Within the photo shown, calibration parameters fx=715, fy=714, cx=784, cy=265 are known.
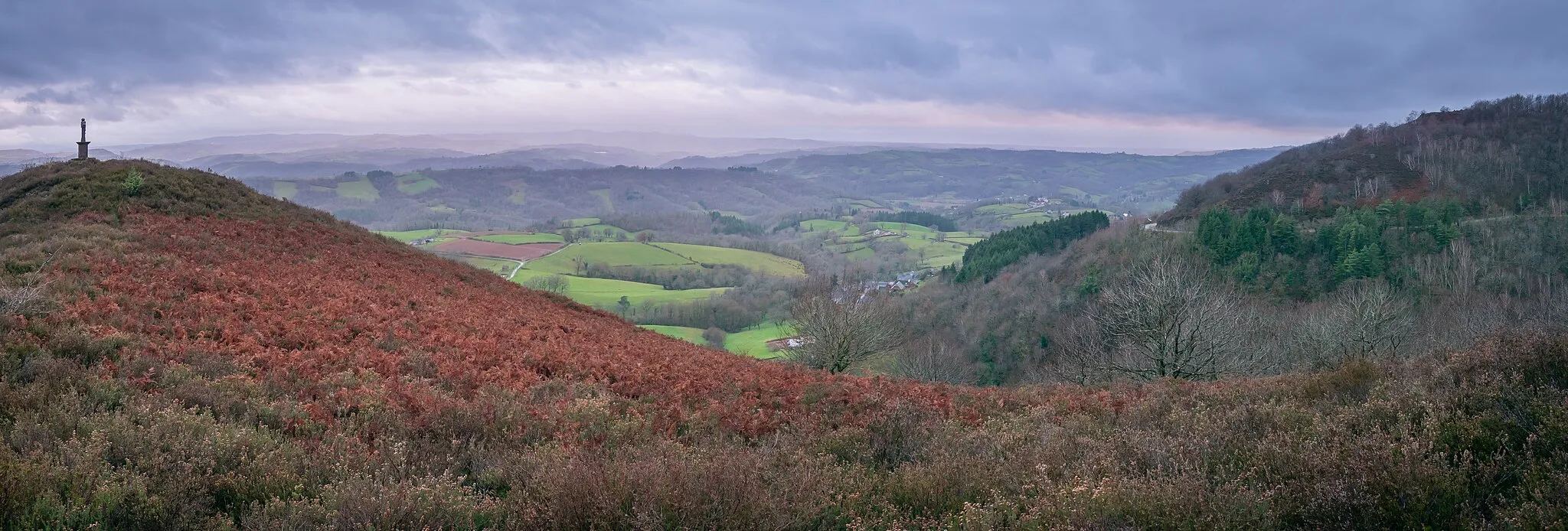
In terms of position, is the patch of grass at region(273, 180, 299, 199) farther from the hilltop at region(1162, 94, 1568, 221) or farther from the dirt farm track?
the hilltop at region(1162, 94, 1568, 221)

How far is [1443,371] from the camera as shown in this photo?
7.32m

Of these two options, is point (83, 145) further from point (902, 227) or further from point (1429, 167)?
point (902, 227)

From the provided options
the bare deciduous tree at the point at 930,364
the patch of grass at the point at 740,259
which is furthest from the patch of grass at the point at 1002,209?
the bare deciduous tree at the point at 930,364

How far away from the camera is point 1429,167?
277ft

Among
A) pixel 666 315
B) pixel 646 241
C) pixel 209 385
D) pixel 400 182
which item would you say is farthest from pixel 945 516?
pixel 400 182

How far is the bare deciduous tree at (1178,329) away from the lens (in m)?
20.3

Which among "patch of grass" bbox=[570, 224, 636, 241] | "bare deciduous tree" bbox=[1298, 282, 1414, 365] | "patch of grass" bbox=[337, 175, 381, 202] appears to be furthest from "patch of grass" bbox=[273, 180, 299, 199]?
"bare deciduous tree" bbox=[1298, 282, 1414, 365]

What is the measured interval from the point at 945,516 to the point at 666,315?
55.6 meters

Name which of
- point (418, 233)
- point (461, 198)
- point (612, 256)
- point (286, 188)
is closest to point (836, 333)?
point (612, 256)

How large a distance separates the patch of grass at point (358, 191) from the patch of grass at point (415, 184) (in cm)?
613

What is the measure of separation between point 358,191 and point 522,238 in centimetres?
6583

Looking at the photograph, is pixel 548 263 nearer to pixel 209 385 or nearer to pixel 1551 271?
pixel 209 385

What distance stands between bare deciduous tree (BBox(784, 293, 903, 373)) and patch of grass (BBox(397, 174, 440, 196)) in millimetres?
145103

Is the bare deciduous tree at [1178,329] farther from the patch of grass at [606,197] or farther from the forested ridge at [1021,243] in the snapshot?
the patch of grass at [606,197]
